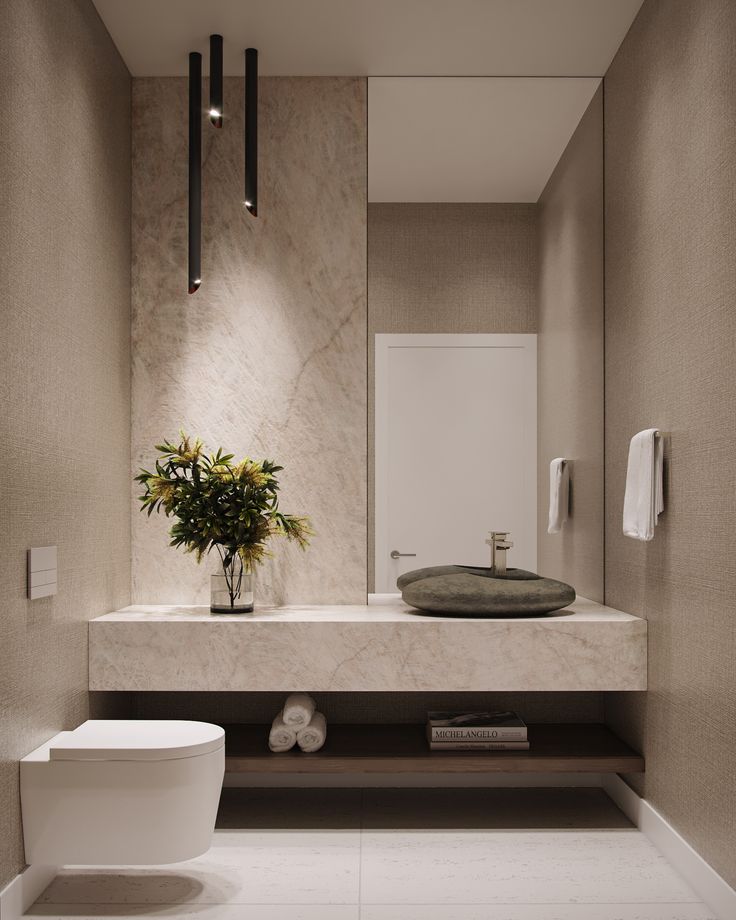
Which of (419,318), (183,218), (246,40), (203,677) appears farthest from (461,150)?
(203,677)

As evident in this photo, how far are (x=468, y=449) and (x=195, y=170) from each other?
52.3 inches

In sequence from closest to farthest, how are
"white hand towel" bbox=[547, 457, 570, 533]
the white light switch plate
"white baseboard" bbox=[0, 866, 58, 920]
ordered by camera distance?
"white baseboard" bbox=[0, 866, 58, 920] → the white light switch plate → "white hand towel" bbox=[547, 457, 570, 533]

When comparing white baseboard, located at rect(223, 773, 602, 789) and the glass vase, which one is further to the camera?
white baseboard, located at rect(223, 773, 602, 789)

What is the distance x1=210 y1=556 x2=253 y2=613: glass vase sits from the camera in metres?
2.69

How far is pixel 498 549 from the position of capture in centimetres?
282

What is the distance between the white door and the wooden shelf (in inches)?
23.6

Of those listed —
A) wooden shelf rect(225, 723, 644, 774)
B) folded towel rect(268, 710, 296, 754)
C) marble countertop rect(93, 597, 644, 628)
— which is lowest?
wooden shelf rect(225, 723, 644, 774)

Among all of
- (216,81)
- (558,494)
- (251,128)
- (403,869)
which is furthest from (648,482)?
(216,81)

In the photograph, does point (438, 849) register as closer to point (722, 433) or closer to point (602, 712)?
point (602, 712)

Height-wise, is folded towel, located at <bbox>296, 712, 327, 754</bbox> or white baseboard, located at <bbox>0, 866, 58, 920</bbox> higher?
folded towel, located at <bbox>296, 712, 327, 754</bbox>

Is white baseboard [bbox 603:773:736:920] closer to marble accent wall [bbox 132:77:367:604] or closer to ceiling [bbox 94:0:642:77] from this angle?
marble accent wall [bbox 132:77:367:604]

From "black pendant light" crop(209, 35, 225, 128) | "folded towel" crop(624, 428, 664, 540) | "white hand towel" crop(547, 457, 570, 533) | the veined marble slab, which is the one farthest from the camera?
"white hand towel" crop(547, 457, 570, 533)

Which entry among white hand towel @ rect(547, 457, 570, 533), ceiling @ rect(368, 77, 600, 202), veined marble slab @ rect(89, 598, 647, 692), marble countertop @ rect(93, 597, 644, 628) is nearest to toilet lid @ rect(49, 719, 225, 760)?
veined marble slab @ rect(89, 598, 647, 692)

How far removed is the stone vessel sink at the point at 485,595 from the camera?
8.45ft
